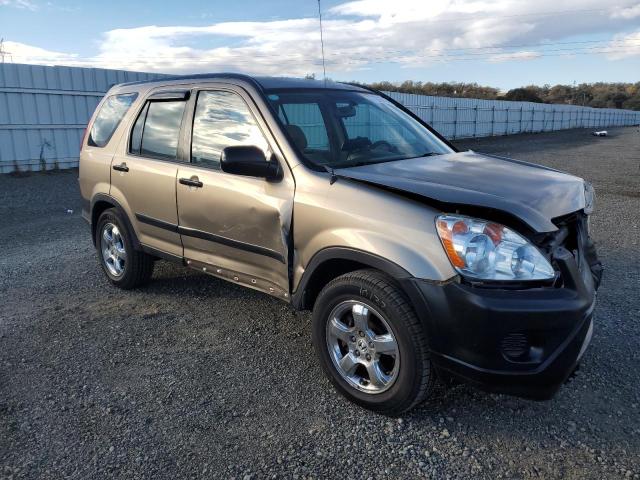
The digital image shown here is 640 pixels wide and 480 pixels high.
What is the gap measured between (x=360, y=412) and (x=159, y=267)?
3.47 meters

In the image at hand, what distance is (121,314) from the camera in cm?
468

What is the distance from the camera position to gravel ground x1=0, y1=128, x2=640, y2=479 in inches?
107

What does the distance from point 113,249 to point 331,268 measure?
2.85 meters

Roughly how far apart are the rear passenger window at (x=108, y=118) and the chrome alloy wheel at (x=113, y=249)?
2.72 feet

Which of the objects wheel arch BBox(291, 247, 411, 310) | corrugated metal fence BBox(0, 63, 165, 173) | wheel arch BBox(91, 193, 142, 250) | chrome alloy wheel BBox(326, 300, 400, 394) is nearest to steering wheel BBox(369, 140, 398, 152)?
wheel arch BBox(291, 247, 411, 310)

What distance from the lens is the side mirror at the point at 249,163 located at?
3.34 metres

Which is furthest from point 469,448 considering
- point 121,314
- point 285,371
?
point 121,314

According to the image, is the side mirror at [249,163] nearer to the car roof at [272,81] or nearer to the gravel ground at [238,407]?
the car roof at [272,81]

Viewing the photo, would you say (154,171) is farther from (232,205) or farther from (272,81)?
(272,81)

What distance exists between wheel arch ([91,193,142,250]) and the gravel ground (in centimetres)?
59

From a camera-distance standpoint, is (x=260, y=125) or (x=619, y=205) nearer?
(x=260, y=125)

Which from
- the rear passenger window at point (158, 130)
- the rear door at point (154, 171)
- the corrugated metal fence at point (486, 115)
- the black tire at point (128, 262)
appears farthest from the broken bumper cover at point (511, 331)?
the corrugated metal fence at point (486, 115)

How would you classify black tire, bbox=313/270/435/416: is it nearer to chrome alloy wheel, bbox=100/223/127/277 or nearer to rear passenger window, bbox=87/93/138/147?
chrome alloy wheel, bbox=100/223/127/277

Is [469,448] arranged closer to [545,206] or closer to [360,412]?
[360,412]
